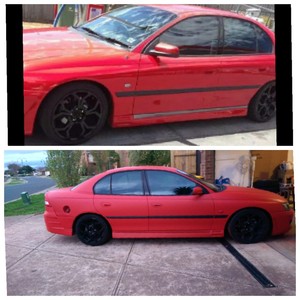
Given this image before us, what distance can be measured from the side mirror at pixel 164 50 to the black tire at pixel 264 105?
87cm

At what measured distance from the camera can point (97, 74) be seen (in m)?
2.35

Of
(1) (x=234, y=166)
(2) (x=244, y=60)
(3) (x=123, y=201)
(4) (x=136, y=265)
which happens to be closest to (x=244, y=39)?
(2) (x=244, y=60)

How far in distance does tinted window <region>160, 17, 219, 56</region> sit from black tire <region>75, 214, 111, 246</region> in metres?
1.63

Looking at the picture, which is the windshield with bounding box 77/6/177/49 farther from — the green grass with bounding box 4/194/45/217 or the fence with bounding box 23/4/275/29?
the green grass with bounding box 4/194/45/217

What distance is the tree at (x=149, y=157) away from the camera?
264 cm

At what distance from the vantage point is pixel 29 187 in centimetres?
278

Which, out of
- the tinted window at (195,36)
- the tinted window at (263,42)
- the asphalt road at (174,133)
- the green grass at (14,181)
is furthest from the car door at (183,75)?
the green grass at (14,181)

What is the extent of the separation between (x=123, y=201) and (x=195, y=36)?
5.05 feet

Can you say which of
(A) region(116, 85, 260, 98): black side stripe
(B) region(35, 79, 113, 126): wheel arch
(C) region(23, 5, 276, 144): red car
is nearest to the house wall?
(C) region(23, 5, 276, 144): red car

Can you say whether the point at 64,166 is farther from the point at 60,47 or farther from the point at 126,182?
the point at 60,47

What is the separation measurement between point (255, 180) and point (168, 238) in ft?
3.12

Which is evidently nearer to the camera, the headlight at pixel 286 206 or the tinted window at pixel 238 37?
the tinted window at pixel 238 37

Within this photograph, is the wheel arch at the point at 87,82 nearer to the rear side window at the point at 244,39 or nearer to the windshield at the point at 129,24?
the windshield at the point at 129,24
